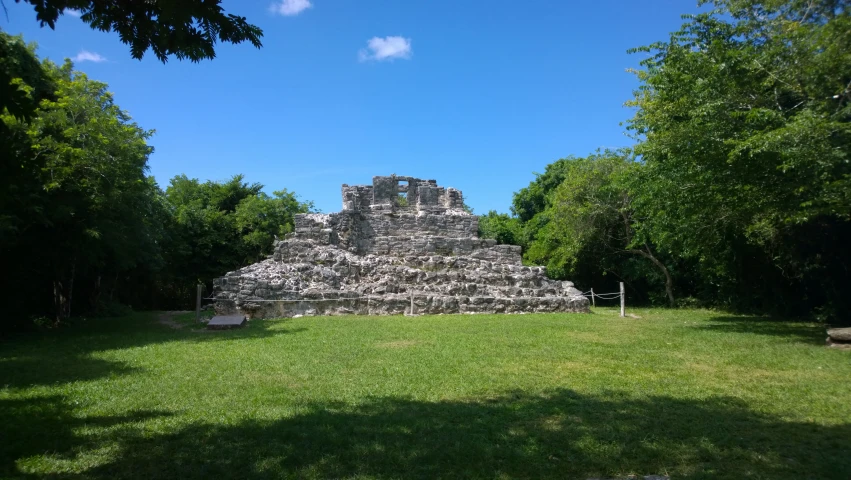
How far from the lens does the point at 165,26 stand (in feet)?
11.9

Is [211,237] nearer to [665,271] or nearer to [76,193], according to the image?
[76,193]

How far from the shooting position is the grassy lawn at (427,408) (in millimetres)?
4016

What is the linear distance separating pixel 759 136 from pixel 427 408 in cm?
759

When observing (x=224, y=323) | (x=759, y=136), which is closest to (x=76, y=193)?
(x=224, y=323)

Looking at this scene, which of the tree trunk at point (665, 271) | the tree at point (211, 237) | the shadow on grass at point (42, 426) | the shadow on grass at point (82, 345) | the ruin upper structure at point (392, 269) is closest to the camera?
the shadow on grass at point (42, 426)

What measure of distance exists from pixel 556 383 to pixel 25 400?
6148mm

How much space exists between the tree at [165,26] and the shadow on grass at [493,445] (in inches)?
121

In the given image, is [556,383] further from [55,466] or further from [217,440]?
[55,466]

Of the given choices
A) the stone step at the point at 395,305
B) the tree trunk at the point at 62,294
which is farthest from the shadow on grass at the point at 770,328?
the tree trunk at the point at 62,294

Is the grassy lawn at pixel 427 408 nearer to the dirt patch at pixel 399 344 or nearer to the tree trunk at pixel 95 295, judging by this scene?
the dirt patch at pixel 399 344

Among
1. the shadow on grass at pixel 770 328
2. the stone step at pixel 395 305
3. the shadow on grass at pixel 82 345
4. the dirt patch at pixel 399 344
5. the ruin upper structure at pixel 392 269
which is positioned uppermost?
the ruin upper structure at pixel 392 269

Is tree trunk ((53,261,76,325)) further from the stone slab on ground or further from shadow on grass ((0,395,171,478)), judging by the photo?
shadow on grass ((0,395,171,478))

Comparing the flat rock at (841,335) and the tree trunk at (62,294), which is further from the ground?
the tree trunk at (62,294)

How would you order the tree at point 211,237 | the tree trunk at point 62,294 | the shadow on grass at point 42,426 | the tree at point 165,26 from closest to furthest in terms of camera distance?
the tree at point 165,26
the shadow on grass at point 42,426
the tree trunk at point 62,294
the tree at point 211,237
